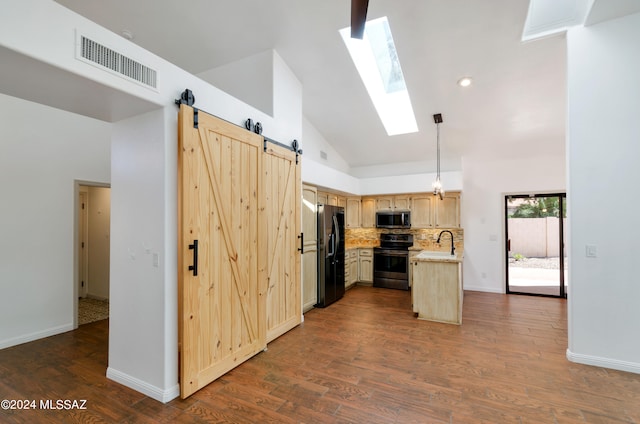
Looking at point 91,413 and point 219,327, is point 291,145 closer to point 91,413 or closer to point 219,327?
point 219,327

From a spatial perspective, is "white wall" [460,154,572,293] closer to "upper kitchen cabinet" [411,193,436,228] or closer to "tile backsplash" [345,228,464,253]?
"tile backsplash" [345,228,464,253]

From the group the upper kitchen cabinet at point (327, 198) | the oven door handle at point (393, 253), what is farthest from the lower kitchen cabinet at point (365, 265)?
the upper kitchen cabinet at point (327, 198)

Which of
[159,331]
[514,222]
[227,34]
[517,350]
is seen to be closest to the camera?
[159,331]

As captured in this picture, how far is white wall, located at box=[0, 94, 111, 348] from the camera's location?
3.53 metres

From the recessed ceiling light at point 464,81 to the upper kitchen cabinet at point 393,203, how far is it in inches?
115

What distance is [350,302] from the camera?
5430 mm

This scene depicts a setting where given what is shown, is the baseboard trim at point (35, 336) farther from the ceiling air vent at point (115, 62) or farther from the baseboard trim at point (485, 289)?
the baseboard trim at point (485, 289)

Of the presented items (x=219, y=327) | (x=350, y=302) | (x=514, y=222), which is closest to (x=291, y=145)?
(x=219, y=327)

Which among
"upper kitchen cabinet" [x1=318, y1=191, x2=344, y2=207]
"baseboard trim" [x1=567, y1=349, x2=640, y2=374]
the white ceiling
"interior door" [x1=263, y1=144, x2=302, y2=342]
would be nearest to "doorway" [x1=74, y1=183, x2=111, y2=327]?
the white ceiling

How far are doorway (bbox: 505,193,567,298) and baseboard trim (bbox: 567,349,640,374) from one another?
3274 mm

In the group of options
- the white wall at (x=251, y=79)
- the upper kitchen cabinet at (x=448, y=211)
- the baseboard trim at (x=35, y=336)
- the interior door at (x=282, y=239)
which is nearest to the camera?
the baseboard trim at (x=35, y=336)

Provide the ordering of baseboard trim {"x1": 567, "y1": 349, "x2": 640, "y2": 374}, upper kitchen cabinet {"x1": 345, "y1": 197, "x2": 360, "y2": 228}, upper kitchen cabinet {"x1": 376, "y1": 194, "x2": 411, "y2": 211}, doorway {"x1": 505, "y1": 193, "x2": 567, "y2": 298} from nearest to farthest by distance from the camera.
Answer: baseboard trim {"x1": 567, "y1": 349, "x2": 640, "y2": 374} < doorway {"x1": 505, "y1": 193, "x2": 567, "y2": 298} < upper kitchen cabinet {"x1": 376, "y1": 194, "x2": 411, "y2": 211} < upper kitchen cabinet {"x1": 345, "y1": 197, "x2": 360, "y2": 228}

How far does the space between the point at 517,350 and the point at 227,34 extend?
16.8 feet

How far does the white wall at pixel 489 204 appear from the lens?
591 centimetres
